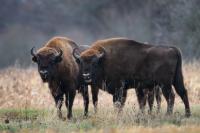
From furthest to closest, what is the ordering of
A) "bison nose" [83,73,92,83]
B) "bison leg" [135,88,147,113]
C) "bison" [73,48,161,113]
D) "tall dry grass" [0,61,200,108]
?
"tall dry grass" [0,61,200,108] → "bison leg" [135,88,147,113] → "bison" [73,48,161,113] → "bison nose" [83,73,92,83]

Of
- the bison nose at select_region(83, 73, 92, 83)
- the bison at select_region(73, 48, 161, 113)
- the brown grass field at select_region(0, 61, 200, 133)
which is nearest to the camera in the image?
the brown grass field at select_region(0, 61, 200, 133)

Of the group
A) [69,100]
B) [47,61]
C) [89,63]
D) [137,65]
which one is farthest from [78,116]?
[137,65]

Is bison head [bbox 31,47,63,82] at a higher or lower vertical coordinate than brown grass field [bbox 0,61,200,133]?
higher

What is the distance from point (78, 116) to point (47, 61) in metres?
1.80

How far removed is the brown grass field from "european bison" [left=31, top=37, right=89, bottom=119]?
530 millimetres

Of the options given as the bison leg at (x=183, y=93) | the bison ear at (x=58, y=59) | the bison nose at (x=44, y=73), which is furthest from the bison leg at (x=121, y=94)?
the bison nose at (x=44, y=73)

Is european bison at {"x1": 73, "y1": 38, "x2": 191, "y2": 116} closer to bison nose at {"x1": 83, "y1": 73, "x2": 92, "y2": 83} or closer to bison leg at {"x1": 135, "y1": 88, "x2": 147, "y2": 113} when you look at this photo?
Result: bison nose at {"x1": 83, "y1": 73, "x2": 92, "y2": 83}

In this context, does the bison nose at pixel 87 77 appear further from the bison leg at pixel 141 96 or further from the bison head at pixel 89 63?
the bison leg at pixel 141 96

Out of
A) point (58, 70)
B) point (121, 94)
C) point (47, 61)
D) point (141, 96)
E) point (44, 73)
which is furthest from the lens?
point (141, 96)

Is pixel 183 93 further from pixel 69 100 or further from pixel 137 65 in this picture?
pixel 69 100

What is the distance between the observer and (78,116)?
21047 millimetres

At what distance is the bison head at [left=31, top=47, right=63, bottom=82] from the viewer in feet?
66.4

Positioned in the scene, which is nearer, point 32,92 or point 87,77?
point 87,77

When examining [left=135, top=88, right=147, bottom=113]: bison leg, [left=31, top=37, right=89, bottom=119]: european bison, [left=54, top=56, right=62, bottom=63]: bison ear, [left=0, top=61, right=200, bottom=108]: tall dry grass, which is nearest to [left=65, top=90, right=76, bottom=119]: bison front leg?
[left=31, top=37, right=89, bottom=119]: european bison
